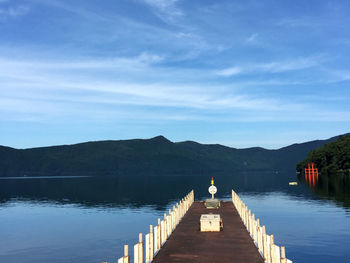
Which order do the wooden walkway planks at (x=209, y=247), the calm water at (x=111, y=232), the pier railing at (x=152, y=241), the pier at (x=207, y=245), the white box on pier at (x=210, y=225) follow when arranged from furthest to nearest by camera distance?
the calm water at (x=111, y=232), the white box on pier at (x=210, y=225), the wooden walkway planks at (x=209, y=247), the pier at (x=207, y=245), the pier railing at (x=152, y=241)

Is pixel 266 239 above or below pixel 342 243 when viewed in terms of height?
above

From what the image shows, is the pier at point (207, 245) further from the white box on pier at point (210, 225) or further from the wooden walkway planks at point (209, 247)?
the white box on pier at point (210, 225)

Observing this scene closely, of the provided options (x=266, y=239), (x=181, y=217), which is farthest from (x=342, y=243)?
(x=266, y=239)

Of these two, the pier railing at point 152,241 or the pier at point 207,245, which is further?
the pier at point 207,245

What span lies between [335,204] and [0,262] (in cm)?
6720

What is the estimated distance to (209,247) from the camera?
27500 millimetres

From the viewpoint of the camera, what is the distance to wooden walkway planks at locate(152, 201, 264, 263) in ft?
79.4

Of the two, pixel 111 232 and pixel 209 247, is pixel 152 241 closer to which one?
pixel 209 247

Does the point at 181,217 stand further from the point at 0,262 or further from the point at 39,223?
the point at 39,223

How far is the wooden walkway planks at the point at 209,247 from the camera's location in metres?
24.2

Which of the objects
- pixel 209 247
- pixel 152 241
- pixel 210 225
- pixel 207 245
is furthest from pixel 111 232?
pixel 152 241

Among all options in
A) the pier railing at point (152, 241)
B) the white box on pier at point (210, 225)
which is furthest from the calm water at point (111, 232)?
the pier railing at point (152, 241)

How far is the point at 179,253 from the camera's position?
1026 inches

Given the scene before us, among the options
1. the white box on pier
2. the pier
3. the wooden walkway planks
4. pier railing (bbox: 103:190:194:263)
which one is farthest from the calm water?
pier railing (bbox: 103:190:194:263)
